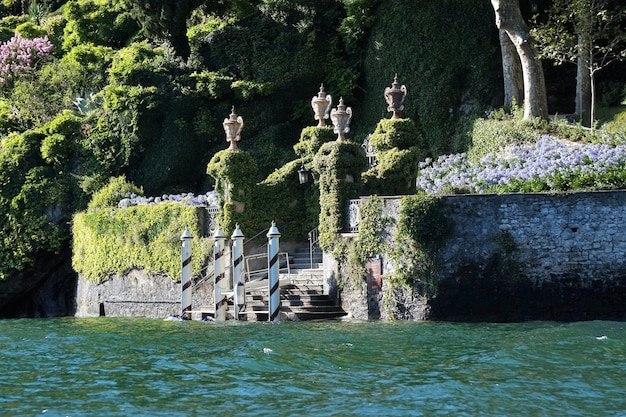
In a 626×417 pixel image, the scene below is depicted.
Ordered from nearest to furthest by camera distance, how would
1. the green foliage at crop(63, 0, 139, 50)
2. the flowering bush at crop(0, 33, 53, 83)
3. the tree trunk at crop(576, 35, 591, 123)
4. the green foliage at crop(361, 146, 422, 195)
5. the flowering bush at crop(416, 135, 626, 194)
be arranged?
the flowering bush at crop(416, 135, 626, 194) < the green foliage at crop(361, 146, 422, 195) < the tree trunk at crop(576, 35, 591, 123) < the flowering bush at crop(0, 33, 53, 83) < the green foliage at crop(63, 0, 139, 50)

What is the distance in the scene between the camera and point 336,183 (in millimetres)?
24672

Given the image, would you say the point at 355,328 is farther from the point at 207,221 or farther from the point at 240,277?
the point at 207,221

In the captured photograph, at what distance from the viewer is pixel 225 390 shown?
571 inches

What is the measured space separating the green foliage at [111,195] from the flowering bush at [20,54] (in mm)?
12113

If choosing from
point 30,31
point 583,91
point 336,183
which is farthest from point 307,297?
point 30,31

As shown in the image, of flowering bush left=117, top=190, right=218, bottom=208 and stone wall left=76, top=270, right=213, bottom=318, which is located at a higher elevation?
flowering bush left=117, top=190, right=218, bottom=208

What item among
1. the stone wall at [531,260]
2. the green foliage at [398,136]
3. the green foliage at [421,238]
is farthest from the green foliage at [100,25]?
the stone wall at [531,260]

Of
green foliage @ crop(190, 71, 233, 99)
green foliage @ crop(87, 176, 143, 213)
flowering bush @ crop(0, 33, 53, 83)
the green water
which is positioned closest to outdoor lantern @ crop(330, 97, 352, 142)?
the green water

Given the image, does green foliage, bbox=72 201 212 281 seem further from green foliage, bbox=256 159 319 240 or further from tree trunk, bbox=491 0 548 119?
tree trunk, bbox=491 0 548 119

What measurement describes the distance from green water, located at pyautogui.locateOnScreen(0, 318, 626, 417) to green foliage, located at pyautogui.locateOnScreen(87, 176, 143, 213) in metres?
10.1

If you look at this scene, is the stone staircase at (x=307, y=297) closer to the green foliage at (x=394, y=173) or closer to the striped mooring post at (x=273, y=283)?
the striped mooring post at (x=273, y=283)

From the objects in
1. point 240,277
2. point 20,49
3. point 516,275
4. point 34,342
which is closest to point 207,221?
point 240,277

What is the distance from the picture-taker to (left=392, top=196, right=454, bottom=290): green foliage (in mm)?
22141

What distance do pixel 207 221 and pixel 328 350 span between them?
10.8 metres
